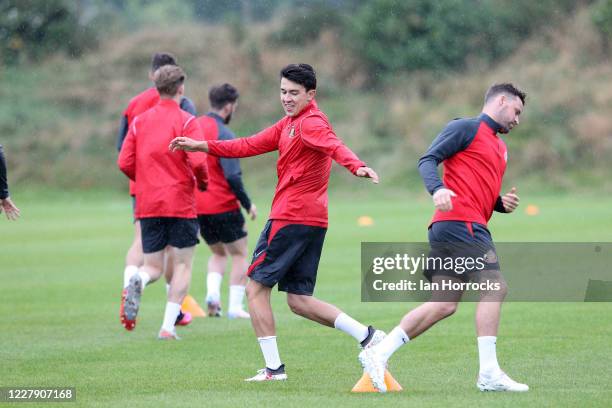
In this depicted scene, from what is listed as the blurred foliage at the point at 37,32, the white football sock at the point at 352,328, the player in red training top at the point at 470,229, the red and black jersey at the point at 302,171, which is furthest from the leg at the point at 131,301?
the blurred foliage at the point at 37,32

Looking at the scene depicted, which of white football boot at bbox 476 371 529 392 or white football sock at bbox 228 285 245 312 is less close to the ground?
white football sock at bbox 228 285 245 312

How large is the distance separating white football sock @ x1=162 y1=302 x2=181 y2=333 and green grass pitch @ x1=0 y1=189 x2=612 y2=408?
22 centimetres

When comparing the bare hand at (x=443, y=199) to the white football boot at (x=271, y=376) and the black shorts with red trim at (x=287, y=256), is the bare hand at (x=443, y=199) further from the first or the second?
the white football boot at (x=271, y=376)

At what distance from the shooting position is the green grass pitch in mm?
7445

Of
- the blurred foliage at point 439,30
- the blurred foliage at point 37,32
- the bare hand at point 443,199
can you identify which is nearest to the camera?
the bare hand at point 443,199

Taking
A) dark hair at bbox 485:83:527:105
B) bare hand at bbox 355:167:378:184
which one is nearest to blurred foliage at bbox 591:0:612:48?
dark hair at bbox 485:83:527:105

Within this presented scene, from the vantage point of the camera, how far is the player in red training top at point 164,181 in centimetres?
1060

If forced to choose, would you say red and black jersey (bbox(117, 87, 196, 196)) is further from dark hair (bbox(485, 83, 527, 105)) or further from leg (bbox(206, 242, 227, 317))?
dark hair (bbox(485, 83, 527, 105))

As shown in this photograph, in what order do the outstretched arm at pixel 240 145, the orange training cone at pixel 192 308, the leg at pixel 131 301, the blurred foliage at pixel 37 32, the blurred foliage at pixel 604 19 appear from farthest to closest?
the blurred foliage at pixel 37 32 < the blurred foliage at pixel 604 19 < the orange training cone at pixel 192 308 < the leg at pixel 131 301 < the outstretched arm at pixel 240 145

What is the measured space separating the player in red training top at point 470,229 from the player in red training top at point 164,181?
3395 millimetres

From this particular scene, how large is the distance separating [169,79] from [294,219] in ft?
10.0

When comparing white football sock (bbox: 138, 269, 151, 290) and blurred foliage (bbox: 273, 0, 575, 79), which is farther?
blurred foliage (bbox: 273, 0, 575, 79)

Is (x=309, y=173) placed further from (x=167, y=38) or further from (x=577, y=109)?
(x=167, y=38)

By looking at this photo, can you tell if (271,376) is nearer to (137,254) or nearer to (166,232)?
(166,232)
